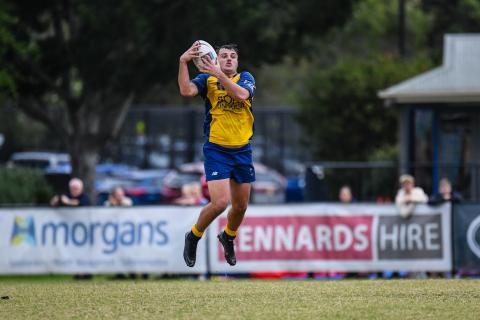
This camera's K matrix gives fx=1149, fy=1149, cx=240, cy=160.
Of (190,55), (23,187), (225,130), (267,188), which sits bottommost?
(267,188)

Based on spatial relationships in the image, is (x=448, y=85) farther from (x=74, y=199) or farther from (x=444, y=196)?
(x=74, y=199)

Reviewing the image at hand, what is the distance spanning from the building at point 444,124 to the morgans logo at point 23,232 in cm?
909

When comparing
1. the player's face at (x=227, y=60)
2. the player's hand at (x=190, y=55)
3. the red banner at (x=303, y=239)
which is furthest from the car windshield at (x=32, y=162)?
the player's hand at (x=190, y=55)

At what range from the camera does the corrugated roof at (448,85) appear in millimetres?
24938

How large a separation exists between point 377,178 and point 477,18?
86.9ft

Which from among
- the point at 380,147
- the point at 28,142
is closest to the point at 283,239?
the point at 380,147

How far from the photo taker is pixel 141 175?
38844 mm

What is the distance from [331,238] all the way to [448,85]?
7565mm

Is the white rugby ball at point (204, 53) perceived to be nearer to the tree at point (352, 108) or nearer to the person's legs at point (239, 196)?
the person's legs at point (239, 196)

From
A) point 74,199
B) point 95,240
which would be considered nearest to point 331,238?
point 95,240

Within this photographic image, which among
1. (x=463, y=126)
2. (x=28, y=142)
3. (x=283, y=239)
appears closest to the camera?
(x=283, y=239)

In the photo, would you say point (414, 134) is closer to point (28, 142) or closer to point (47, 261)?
point (47, 261)

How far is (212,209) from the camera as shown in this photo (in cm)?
1152

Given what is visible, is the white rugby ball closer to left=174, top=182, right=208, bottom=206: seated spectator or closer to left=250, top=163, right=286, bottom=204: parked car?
left=174, top=182, right=208, bottom=206: seated spectator
